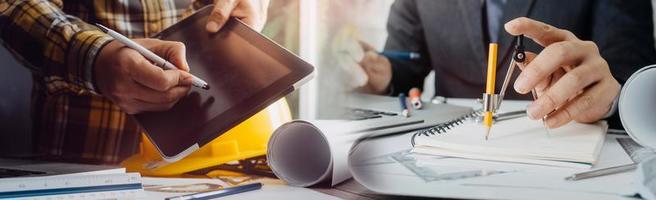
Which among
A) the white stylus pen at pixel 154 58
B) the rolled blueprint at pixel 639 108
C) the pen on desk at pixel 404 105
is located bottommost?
the pen on desk at pixel 404 105

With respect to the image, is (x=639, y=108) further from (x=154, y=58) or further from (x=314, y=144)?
(x=154, y=58)

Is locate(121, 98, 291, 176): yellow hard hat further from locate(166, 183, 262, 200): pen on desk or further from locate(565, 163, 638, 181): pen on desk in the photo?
locate(565, 163, 638, 181): pen on desk

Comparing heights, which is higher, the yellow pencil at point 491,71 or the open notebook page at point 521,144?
the yellow pencil at point 491,71

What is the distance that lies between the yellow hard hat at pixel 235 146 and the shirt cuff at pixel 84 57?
0.11m

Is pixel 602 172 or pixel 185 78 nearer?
pixel 602 172

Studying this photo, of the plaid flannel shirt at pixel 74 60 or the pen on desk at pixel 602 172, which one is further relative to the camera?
the plaid flannel shirt at pixel 74 60

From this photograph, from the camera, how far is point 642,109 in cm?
63

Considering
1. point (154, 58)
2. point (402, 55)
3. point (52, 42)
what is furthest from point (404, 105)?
point (52, 42)

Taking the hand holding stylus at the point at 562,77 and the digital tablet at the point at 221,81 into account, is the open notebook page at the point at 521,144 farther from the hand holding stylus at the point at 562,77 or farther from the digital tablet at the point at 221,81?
the digital tablet at the point at 221,81

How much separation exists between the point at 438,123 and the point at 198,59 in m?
0.25

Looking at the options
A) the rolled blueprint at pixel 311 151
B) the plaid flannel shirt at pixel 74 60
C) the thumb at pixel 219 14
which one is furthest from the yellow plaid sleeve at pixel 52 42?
the rolled blueprint at pixel 311 151

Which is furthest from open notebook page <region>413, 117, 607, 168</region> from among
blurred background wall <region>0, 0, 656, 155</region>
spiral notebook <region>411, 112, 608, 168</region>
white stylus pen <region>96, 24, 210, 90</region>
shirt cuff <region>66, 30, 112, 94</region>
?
shirt cuff <region>66, 30, 112, 94</region>

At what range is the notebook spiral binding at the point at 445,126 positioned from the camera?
62 cm

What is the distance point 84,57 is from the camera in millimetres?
686
